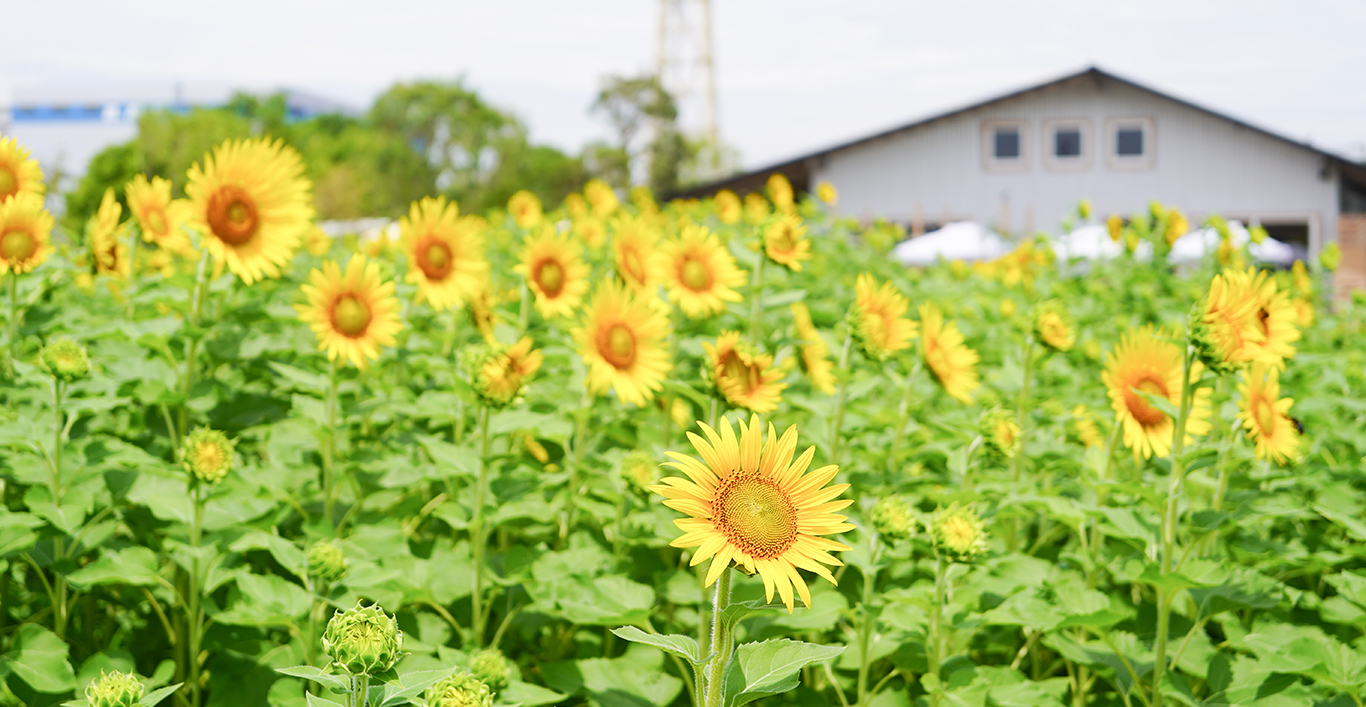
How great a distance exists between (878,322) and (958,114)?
2401 centimetres

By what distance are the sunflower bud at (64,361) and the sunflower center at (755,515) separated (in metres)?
1.79

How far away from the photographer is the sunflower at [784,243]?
3408 mm

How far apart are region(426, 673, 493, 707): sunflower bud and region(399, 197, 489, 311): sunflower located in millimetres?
2047

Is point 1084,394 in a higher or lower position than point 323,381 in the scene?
lower

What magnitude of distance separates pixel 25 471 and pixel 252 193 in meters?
1.04

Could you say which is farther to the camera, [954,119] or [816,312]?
[954,119]

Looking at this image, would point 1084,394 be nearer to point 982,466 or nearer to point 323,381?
point 982,466

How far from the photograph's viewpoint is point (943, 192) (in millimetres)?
25875

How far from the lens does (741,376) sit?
8.36 feet

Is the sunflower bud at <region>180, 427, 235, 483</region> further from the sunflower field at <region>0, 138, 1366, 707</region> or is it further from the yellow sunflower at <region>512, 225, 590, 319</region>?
the yellow sunflower at <region>512, 225, 590, 319</region>

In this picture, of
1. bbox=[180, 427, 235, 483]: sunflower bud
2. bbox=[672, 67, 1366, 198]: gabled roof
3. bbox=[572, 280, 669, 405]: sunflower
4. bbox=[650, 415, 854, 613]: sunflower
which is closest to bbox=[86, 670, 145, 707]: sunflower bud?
bbox=[180, 427, 235, 483]: sunflower bud

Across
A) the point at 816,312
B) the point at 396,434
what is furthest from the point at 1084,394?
the point at 396,434

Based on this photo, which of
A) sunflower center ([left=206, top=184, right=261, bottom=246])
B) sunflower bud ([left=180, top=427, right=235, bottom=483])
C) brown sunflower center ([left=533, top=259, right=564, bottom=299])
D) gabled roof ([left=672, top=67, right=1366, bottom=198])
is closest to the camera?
sunflower bud ([left=180, top=427, right=235, bottom=483])

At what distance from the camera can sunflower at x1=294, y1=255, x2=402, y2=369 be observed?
301cm
